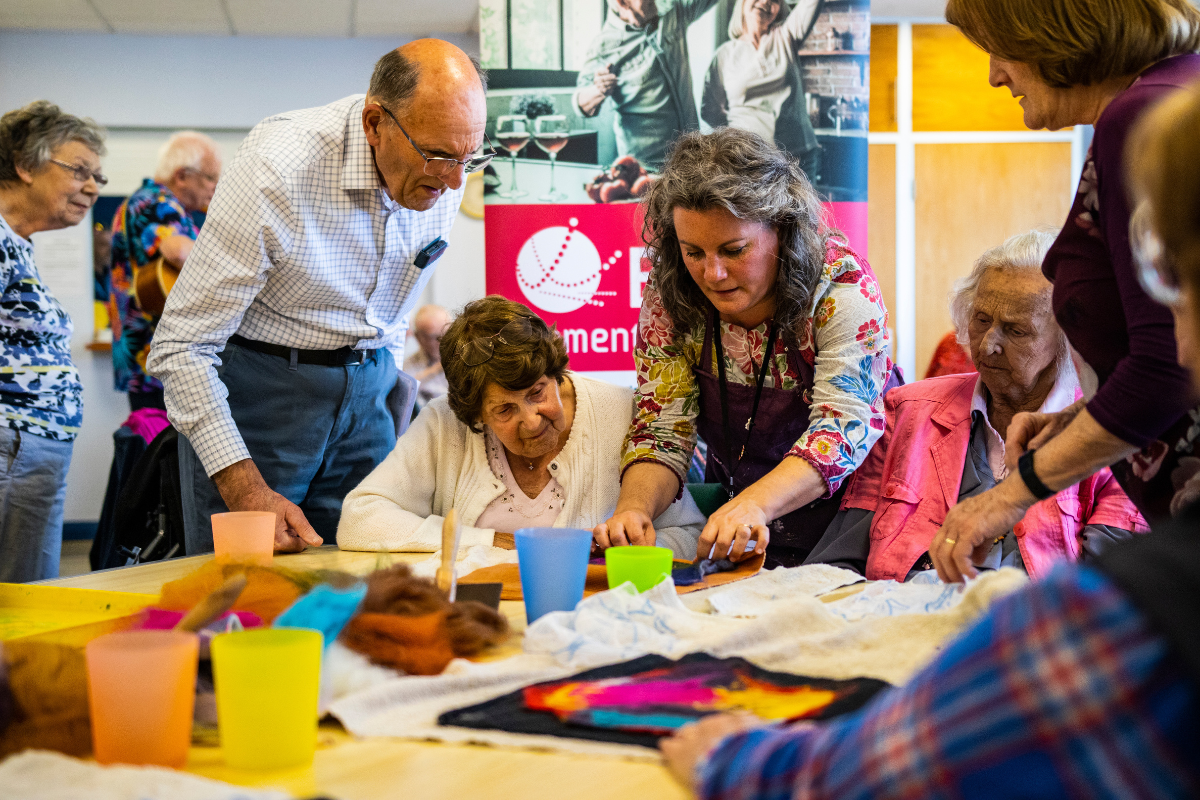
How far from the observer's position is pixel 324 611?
0.89 metres

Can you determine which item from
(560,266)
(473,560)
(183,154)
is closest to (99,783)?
(473,560)

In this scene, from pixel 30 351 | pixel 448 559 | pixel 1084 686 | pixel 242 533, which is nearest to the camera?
pixel 1084 686

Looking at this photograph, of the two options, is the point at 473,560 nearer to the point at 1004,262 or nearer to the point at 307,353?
the point at 307,353

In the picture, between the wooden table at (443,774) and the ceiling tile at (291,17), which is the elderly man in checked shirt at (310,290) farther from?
the ceiling tile at (291,17)

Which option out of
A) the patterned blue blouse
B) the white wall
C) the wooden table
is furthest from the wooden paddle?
the white wall

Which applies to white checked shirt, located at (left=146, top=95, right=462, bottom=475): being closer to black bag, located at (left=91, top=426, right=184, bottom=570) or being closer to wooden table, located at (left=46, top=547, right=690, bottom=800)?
black bag, located at (left=91, top=426, right=184, bottom=570)

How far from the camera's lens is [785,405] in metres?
1.89

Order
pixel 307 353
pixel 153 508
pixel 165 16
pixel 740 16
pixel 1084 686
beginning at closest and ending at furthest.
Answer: pixel 1084 686 < pixel 307 353 < pixel 153 508 < pixel 740 16 < pixel 165 16

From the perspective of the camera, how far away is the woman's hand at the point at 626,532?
5.33 ft

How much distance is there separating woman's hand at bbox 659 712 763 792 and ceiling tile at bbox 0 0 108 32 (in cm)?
619

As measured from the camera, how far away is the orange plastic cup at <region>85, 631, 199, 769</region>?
74cm

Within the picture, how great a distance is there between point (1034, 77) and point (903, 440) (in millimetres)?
834

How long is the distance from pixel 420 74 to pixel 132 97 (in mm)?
5056

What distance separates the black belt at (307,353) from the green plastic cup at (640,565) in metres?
1.15
